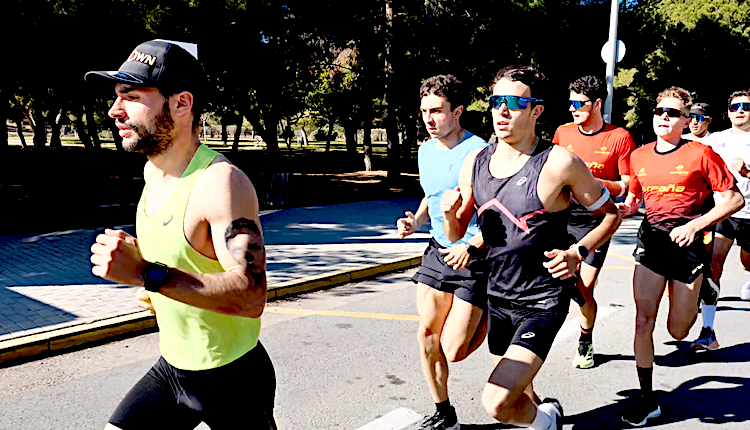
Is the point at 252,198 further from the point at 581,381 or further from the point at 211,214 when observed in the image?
the point at 581,381

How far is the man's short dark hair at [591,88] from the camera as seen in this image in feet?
16.5

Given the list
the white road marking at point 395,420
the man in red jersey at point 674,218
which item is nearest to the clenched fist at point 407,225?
the white road marking at point 395,420

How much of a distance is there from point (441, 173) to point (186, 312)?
2.11m

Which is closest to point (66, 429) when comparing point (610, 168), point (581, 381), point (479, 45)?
point (581, 381)

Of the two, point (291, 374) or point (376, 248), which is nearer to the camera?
point (291, 374)

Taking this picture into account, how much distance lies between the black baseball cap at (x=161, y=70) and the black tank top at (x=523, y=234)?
5.64 ft

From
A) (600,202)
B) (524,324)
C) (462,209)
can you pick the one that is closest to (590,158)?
(600,202)

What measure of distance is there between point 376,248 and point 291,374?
17.3ft

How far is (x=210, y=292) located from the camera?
193 centimetres

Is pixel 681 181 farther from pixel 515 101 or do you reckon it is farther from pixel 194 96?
pixel 194 96

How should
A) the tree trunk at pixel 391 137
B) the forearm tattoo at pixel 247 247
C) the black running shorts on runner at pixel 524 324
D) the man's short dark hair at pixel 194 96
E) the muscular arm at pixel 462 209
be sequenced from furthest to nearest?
the tree trunk at pixel 391 137
the muscular arm at pixel 462 209
the black running shorts on runner at pixel 524 324
the man's short dark hair at pixel 194 96
the forearm tattoo at pixel 247 247

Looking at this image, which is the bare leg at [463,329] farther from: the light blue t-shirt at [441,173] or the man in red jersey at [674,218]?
the man in red jersey at [674,218]

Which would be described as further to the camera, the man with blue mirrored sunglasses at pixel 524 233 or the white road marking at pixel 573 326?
the white road marking at pixel 573 326

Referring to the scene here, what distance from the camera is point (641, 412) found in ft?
13.6
